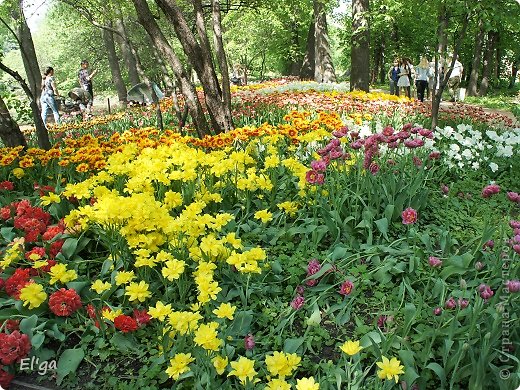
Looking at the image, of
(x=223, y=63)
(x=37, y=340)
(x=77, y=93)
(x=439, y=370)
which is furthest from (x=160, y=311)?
Result: (x=77, y=93)

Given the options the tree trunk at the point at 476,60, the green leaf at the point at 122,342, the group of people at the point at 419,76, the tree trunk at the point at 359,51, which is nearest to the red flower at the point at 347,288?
the green leaf at the point at 122,342

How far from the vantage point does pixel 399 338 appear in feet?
6.97

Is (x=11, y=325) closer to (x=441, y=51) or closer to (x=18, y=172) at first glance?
(x=18, y=172)

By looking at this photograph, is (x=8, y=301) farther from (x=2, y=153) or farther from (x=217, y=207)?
(x=2, y=153)

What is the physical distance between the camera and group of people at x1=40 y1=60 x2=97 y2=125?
10953 millimetres

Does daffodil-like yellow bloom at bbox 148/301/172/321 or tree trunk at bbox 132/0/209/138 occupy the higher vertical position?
tree trunk at bbox 132/0/209/138

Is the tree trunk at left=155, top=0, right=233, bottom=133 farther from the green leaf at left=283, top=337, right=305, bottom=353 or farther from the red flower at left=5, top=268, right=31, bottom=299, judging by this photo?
the green leaf at left=283, top=337, right=305, bottom=353

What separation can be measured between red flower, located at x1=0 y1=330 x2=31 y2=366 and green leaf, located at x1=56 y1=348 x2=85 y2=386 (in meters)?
0.18

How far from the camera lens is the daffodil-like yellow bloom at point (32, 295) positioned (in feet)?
7.72

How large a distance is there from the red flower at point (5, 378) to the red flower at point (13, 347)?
0.16 feet

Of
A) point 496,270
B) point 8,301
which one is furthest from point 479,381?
point 8,301

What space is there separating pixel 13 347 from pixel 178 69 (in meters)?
4.20

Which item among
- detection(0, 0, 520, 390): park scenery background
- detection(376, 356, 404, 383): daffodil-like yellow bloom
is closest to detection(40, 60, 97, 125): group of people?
detection(0, 0, 520, 390): park scenery background

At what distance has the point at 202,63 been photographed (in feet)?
19.0
